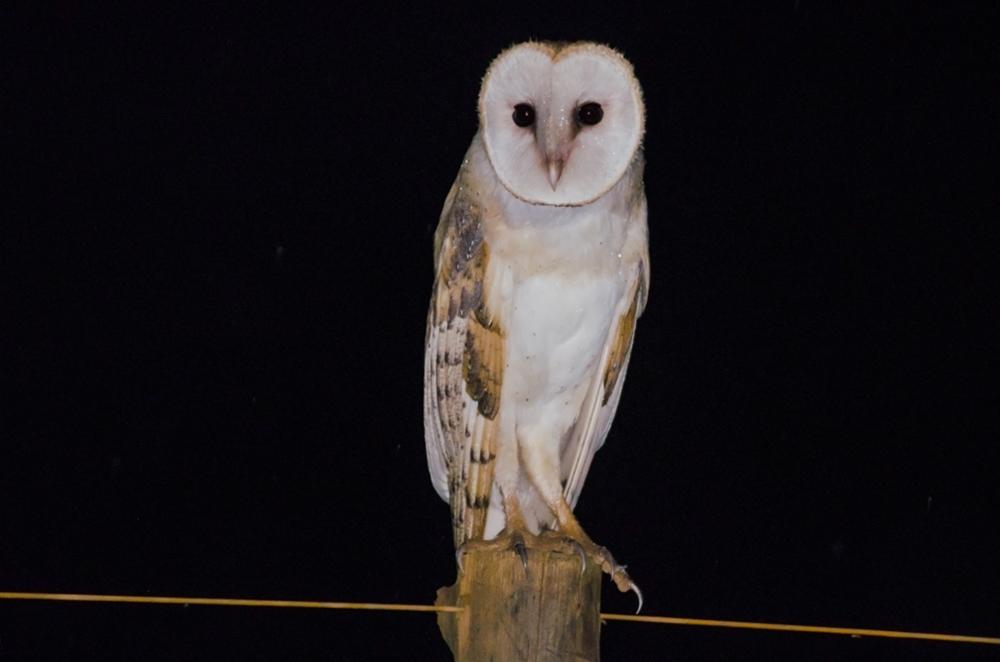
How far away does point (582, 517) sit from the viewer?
10.2 feet

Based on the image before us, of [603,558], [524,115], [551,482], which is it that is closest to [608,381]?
[551,482]

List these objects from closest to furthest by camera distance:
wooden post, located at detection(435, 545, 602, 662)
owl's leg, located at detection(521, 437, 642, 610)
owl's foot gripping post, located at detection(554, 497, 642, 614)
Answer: wooden post, located at detection(435, 545, 602, 662) → owl's foot gripping post, located at detection(554, 497, 642, 614) → owl's leg, located at detection(521, 437, 642, 610)

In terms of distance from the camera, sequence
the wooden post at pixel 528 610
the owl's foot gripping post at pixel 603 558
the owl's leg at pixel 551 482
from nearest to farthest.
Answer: the wooden post at pixel 528 610
the owl's foot gripping post at pixel 603 558
the owl's leg at pixel 551 482

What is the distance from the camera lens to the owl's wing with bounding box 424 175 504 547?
2.06m

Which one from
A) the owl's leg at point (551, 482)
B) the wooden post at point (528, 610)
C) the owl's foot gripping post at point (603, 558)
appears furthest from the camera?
the owl's leg at point (551, 482)

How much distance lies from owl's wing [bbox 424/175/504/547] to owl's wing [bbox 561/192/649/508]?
17 centimetres

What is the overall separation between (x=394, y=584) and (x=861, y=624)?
3.32ft

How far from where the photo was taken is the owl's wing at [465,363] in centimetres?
206

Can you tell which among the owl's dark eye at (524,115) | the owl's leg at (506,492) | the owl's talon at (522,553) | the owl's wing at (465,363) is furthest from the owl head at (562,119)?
the owl's talon at (522,553)

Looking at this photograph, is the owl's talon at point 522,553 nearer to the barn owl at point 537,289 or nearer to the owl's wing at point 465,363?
the barn owl at point 537,289

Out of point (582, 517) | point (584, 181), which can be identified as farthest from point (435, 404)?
point (582, 517)

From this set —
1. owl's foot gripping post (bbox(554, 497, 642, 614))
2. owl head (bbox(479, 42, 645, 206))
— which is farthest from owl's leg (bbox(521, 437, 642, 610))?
owl head (bbox(479, 42, 645, 206))

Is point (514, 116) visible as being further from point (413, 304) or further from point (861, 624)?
point (861, 624)

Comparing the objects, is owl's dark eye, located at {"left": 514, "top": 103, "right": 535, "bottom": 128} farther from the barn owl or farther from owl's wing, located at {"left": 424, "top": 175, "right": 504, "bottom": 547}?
owl's wing, located at {"left": 424, "top": 175, "right": 504, "bottom": 547}
